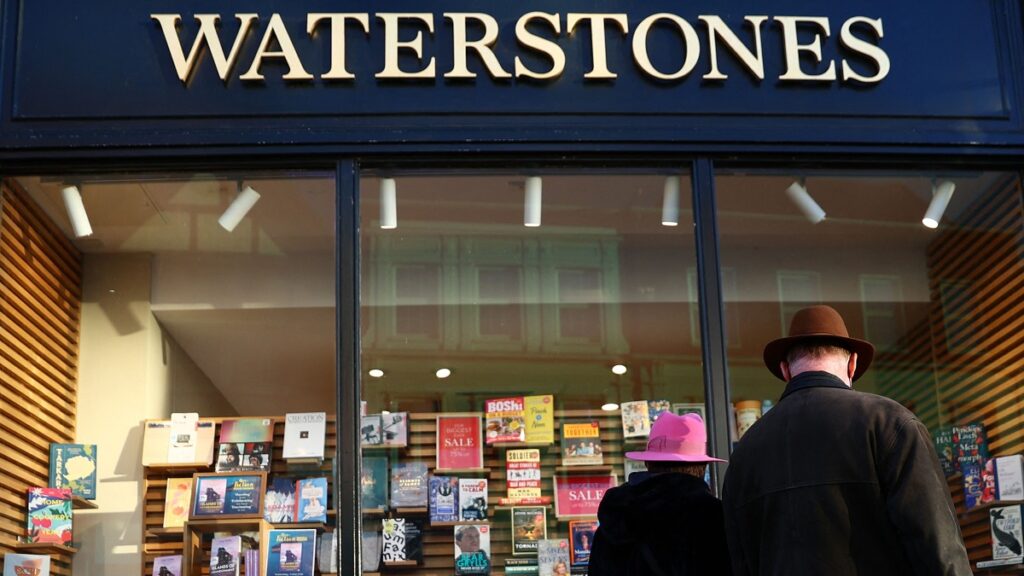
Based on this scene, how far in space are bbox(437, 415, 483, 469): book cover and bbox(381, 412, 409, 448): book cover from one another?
0.22 metres

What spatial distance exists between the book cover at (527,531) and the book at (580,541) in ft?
0.45

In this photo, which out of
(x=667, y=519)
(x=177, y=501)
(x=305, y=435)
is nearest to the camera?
(x=667, y=519)

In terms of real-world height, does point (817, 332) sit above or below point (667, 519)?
above

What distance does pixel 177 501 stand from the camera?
21.1 ft

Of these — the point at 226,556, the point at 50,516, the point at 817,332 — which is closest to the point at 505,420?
the point at 226,556

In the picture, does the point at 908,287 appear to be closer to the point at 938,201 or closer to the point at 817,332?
the point at 938,201

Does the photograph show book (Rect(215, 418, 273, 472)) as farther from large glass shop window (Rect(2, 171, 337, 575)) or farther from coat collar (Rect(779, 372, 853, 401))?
coat collar (Rect(779, 372, 853, 401))

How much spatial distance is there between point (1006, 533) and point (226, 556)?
11.4 ft

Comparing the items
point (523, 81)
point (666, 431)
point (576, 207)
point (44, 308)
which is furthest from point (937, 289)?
point (44, 308)

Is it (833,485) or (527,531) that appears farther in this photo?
(527,531)

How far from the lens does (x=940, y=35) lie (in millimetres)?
6168

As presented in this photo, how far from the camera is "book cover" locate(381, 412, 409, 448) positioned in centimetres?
602

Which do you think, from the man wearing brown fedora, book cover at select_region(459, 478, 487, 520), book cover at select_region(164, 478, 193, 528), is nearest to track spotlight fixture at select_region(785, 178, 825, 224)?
book cover at select_region(459, 478, 487, 520)

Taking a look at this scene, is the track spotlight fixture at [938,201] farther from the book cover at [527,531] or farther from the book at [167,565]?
the book at [167,565]
